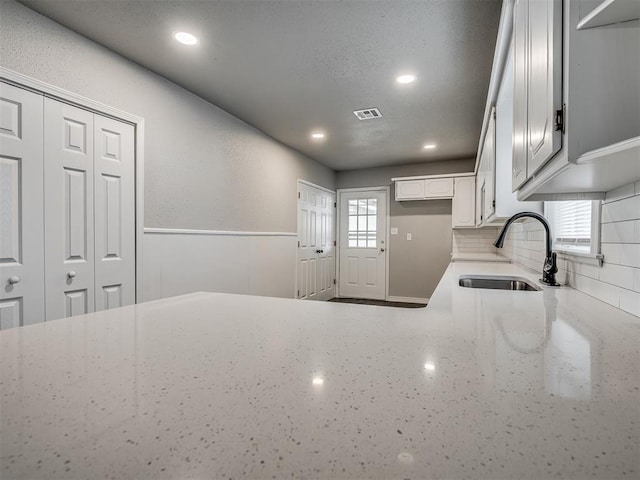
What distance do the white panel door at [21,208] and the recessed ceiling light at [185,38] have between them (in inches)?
33.2

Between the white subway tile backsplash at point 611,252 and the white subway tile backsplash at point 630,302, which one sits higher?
the white subway tile backsplash at point 611,252

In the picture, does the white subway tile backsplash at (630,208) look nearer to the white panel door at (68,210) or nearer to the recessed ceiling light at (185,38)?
the recessed ceiling light at (185,38)

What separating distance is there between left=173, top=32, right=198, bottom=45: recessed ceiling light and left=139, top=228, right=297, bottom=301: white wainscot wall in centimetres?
129

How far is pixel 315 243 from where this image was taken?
5.26 metres

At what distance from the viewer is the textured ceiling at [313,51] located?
185 cm

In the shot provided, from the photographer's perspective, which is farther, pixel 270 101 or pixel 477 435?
pixel 270 101

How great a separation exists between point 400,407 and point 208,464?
0.24 m

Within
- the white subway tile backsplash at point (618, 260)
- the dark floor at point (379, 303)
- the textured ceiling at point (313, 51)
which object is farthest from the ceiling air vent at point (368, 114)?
the dark floor at point (379, 303)

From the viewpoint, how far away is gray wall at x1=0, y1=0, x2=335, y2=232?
187 cm

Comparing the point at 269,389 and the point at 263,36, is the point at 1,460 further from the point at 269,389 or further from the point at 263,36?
the point at 263,36

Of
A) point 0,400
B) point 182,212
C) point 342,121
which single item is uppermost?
point 342,121

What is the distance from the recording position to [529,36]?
3.54 feet

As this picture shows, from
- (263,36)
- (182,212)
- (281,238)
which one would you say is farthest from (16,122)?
(281,238)

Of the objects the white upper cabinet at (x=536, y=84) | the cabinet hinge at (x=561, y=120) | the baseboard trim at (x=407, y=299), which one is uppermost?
the white upper cabinet at (x=536, y=84)
